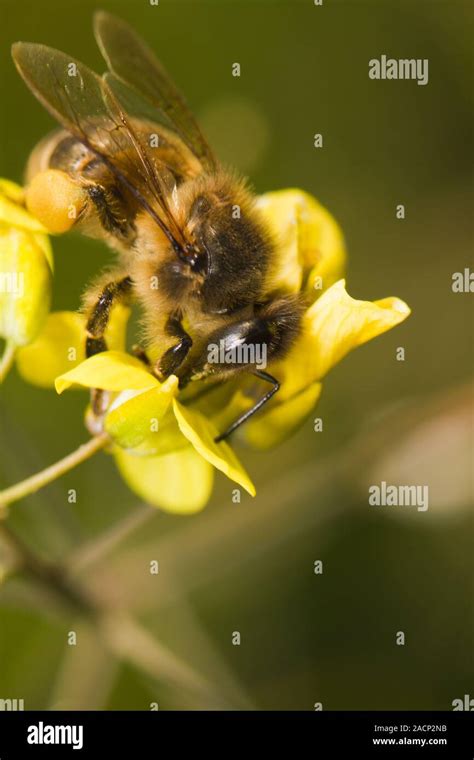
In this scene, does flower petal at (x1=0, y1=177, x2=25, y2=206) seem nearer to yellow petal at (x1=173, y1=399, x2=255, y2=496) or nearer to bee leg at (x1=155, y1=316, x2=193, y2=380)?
bee leg at (x1=155, y1=316, x2=193, y2=380)

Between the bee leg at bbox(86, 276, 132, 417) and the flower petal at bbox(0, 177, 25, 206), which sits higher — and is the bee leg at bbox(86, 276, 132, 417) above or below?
below

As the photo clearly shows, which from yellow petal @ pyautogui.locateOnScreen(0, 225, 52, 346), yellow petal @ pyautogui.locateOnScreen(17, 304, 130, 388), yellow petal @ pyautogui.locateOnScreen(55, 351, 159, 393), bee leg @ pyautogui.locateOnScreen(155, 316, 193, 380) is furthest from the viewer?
yellow petal @ pyautogui.locateOnScreen(17, 304, 130, 388)

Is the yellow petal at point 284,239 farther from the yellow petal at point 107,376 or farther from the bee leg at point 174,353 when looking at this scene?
the yellow petal at point 107,376

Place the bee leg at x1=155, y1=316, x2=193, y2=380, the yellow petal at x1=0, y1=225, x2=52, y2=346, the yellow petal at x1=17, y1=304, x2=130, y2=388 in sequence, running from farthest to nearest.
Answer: the yellow petal at x1=17, y1=304, x2=130, y2=388 < the yellow petal at x1=0, y1=225, x2=52, y2=346 < the bee leg at x1=155, y1=316, x2=193, y2=380

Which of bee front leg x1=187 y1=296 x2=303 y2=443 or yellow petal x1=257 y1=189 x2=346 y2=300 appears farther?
yellow petal x1=257 y1=189 x2=346 y2=300

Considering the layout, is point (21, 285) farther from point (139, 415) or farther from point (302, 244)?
A: point (302, 244)
